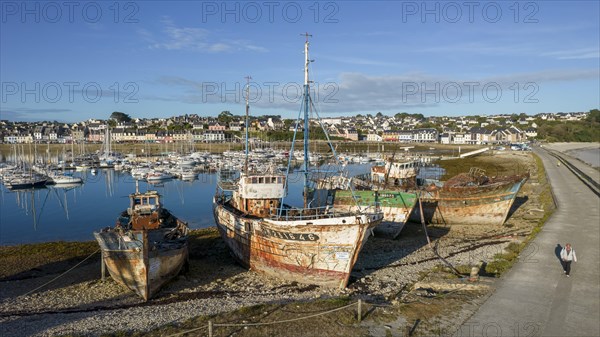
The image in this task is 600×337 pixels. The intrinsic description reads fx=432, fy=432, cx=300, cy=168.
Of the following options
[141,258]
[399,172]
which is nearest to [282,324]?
[141,258]

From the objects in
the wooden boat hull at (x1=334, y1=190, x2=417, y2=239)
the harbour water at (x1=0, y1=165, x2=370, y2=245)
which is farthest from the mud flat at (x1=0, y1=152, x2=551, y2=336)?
the harbour water at (x1=0, y1=165, x2=370, y2=245)

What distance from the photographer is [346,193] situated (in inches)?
1123

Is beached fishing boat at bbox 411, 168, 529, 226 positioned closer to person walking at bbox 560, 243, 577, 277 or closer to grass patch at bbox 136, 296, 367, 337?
person walking at bbox 560, 243, 577, 277

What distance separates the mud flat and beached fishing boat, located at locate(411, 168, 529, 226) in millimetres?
2334

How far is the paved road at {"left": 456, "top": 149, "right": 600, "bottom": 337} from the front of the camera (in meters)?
12.0

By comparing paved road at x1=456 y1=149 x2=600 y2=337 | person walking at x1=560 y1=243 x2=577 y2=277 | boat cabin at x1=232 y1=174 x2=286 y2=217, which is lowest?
paved road at x1=456 y1=149 x2=600 y2=337

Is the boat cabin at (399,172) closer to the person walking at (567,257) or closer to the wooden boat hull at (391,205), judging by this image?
the wooden boat hull at (391,205)

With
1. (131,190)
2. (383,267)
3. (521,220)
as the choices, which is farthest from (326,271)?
(131,190)

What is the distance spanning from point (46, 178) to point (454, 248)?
64063mm

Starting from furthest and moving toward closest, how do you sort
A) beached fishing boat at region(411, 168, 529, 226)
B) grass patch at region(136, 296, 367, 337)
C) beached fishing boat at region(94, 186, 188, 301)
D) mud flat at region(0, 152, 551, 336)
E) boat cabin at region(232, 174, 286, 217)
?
1. beached fishing boat at region(411, 168, 529, 226)
2. boat cabin at region(232, 174, 286, 217)
3. beached fishing boat at region(94, 186, 188, 301)
4. mud flat at region(0, 152, 551, 336)
5. grass patch at region(136, 296, 367, 337)

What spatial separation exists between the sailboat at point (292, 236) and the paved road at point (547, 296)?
5762mm

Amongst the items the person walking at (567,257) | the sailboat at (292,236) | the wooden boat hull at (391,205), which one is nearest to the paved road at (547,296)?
the person walking at (567,257)

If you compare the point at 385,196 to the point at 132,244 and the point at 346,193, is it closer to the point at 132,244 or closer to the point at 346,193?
the point at 346,193

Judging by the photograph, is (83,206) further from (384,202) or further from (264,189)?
(384,202)
